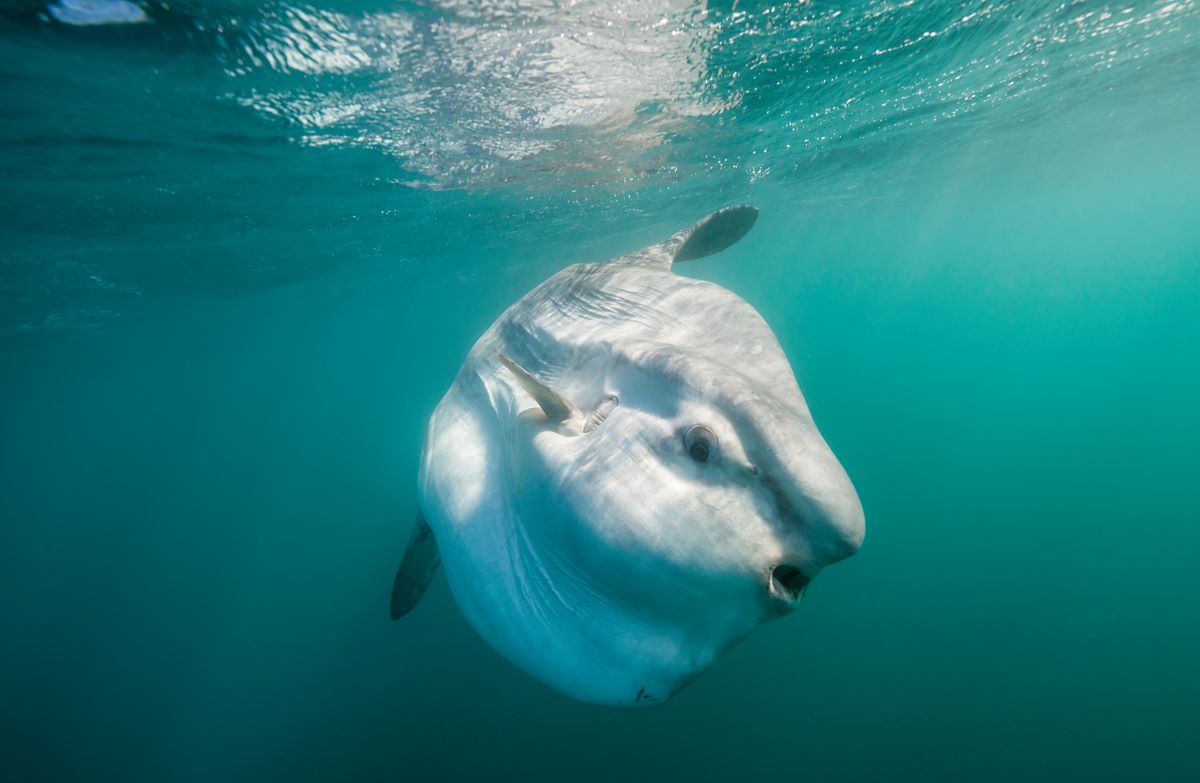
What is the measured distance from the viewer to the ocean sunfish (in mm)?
1455

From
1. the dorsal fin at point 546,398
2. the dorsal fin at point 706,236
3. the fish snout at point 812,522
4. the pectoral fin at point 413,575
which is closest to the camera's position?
the fish snout at point 812,522

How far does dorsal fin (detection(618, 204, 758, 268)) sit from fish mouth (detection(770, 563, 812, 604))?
2698 mm

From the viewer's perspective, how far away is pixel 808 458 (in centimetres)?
151

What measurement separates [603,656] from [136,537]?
3918 centimetres

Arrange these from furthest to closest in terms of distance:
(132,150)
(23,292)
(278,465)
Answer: (278,465), (23,292), (132,150)

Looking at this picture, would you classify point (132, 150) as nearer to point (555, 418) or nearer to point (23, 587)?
point (555, 418)

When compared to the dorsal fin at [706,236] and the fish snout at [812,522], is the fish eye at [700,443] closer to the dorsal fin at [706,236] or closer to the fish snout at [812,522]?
the fish snout at [812,522]

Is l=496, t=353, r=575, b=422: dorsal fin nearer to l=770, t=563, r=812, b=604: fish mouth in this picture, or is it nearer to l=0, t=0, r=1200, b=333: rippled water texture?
l=770, t=563, r=812, b=604: fish mouth

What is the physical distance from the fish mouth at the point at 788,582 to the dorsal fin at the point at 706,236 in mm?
2698

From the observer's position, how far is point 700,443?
5.32 feet

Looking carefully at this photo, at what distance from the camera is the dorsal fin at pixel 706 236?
157 inches

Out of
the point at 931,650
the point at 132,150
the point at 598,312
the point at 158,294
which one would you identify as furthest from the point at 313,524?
the point at 598,312

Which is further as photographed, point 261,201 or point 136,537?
point 136,537

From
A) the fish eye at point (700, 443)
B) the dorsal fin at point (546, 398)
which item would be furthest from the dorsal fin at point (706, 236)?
the fish eye at point (700, 443)
